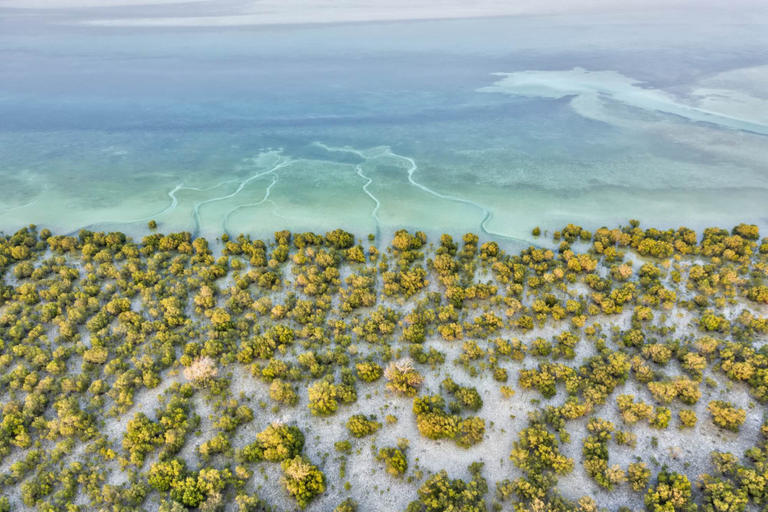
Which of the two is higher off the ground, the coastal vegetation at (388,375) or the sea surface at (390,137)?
the sea surface at (390,137)

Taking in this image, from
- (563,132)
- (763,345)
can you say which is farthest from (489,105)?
(763,345)

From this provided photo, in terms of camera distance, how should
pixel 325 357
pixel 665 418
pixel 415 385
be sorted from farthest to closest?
1. pixel 325 357
2. pixel 415 385
3. pixel 665 418

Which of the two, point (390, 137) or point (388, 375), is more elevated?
point (390, 137)

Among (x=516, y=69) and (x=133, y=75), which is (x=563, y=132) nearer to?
(x=516, y=69)

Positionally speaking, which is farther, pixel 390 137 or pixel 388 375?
pixel 390 137
